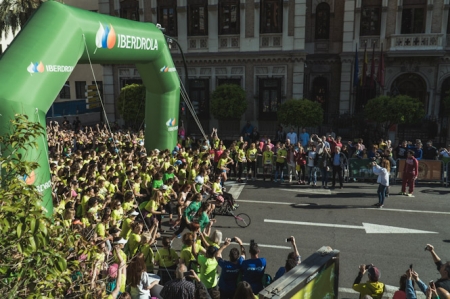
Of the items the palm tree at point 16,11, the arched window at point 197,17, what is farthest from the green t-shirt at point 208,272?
the palm tree at point 16,11

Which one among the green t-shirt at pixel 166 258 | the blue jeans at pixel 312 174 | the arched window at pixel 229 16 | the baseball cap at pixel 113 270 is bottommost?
the blue jeans at pixel 312 174

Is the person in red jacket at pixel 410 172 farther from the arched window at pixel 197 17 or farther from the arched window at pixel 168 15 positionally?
the arched window at pixel 168 15

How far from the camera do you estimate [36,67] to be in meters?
7.84

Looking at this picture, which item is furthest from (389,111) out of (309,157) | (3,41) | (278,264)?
(3,41)

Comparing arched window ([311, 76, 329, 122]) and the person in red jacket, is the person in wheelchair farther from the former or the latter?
arched window ([311, 76, 329, 122])

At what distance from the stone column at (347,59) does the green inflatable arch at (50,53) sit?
15.2m

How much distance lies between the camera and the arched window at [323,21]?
26.0 metres

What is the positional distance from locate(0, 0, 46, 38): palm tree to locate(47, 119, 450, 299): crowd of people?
16.7 m

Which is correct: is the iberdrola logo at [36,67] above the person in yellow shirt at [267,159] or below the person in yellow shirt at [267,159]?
above

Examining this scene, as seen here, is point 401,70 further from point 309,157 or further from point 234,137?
point 309,157

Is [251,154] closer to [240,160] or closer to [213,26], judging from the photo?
[240,160]

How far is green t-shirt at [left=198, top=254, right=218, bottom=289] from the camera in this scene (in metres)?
6.52

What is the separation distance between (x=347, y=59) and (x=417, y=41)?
3841 millimetres

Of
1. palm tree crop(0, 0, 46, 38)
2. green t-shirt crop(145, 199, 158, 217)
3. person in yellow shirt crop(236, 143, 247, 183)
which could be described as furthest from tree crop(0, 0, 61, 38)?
green t-shirt crop(145, 199, 158, 217)
